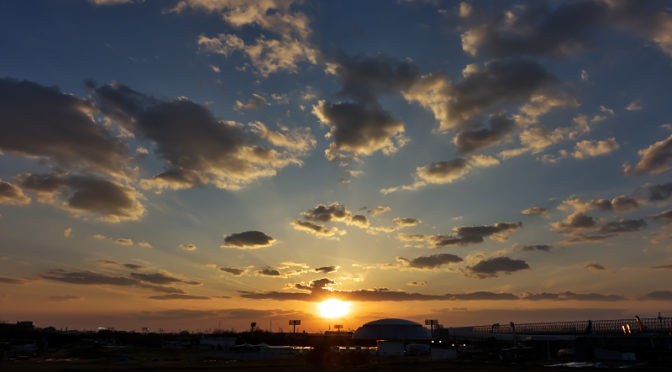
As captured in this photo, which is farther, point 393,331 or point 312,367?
point 393,331

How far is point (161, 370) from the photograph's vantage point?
246 feet

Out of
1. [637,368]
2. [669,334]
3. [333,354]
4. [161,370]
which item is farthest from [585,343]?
[161,370]

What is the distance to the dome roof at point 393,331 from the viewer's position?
163500mm

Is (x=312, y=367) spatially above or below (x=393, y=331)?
above

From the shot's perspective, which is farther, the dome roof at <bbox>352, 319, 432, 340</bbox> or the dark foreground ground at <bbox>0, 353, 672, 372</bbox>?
the dome roof at <bbox>352, 319, 432, 340</bbox>

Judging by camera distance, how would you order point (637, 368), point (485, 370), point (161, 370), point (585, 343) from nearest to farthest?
point (637, 368) < point (485, 370) < point (161, 370) < point (585, 343)

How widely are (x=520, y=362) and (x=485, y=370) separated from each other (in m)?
18.8

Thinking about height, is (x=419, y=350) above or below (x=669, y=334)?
below

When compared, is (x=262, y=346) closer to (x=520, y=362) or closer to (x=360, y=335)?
(x=360, y=335)

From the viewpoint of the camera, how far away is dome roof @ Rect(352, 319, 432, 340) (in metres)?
164

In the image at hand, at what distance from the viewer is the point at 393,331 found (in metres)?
166

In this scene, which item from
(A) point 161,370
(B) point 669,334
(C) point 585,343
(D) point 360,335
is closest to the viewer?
A: (A) point 161,370

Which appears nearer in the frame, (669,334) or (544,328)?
(669,334)

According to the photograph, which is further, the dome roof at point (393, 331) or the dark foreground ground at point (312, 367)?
the dome roof at point (393, 331)
